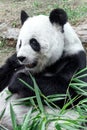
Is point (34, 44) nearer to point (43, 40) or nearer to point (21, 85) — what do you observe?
point (43, 40)

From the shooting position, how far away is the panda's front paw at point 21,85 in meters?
4.93

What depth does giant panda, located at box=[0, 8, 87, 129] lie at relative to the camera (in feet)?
16.0

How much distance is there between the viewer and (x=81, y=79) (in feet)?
16.0

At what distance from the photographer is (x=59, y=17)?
4.98 metres

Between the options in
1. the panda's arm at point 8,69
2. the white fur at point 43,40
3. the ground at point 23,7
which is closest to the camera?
the white fur at point 43,40

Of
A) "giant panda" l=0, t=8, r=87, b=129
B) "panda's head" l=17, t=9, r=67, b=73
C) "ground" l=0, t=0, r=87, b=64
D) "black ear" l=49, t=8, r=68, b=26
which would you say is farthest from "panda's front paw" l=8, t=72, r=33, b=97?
"ground" l=0, t=0, r=87, b=64

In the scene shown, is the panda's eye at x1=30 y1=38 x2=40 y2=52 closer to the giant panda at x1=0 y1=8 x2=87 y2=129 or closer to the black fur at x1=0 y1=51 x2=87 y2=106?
the giant panda at x1=0 y1=8 x2=87 y2=129

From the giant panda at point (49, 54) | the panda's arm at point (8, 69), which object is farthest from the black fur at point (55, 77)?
the panda's arm at point (8, 69)

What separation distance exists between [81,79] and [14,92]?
29.4 inches

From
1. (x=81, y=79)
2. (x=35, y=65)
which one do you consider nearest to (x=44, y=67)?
(x=35, y=65)

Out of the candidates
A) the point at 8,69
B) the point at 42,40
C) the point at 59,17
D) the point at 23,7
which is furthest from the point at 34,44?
the point at 23,7

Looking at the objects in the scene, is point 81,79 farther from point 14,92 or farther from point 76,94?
point 14,92

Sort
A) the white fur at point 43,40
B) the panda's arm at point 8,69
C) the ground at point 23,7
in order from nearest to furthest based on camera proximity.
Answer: the white fur at point 43,40 < the panda's arm at point 8,69 < the ground at point 23,7

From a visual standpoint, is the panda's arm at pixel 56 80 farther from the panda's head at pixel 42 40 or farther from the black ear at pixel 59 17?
the black ear at pixel 59 17
